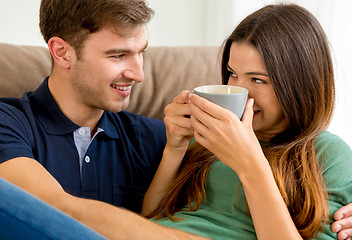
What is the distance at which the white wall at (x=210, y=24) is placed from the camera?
2.10m

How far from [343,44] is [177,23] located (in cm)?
129

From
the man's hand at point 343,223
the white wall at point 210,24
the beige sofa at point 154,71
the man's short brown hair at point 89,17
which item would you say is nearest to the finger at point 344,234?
the man's hand at point 343,223

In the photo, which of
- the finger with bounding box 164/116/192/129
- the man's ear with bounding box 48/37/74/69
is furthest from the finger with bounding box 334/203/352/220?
the man's ear with bounding box 48/37/74/69

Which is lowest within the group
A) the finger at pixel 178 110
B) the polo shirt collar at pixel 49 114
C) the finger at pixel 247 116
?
the polo shirt collar at pixel 49 114

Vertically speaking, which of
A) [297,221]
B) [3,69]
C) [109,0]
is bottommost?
[297,221]

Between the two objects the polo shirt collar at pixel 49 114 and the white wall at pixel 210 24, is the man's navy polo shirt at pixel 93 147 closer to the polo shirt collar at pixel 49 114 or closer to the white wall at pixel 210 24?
the polo shirt collar at pixel 49 114

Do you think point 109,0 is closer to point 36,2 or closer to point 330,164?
point 330,164

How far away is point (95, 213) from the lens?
982mm

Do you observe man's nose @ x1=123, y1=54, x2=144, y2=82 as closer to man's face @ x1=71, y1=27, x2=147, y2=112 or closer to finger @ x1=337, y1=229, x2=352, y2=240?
man's face @ x1=71, y1=27, x2=147, y2=112

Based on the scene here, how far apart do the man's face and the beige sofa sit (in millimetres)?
236

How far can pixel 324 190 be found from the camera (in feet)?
3.69

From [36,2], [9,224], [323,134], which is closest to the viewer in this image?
[9,224]

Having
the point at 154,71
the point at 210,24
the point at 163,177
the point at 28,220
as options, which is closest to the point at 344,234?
the point at 163,177

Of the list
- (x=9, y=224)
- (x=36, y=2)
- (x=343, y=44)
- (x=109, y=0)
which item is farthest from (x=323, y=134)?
(x=36, y=2)
